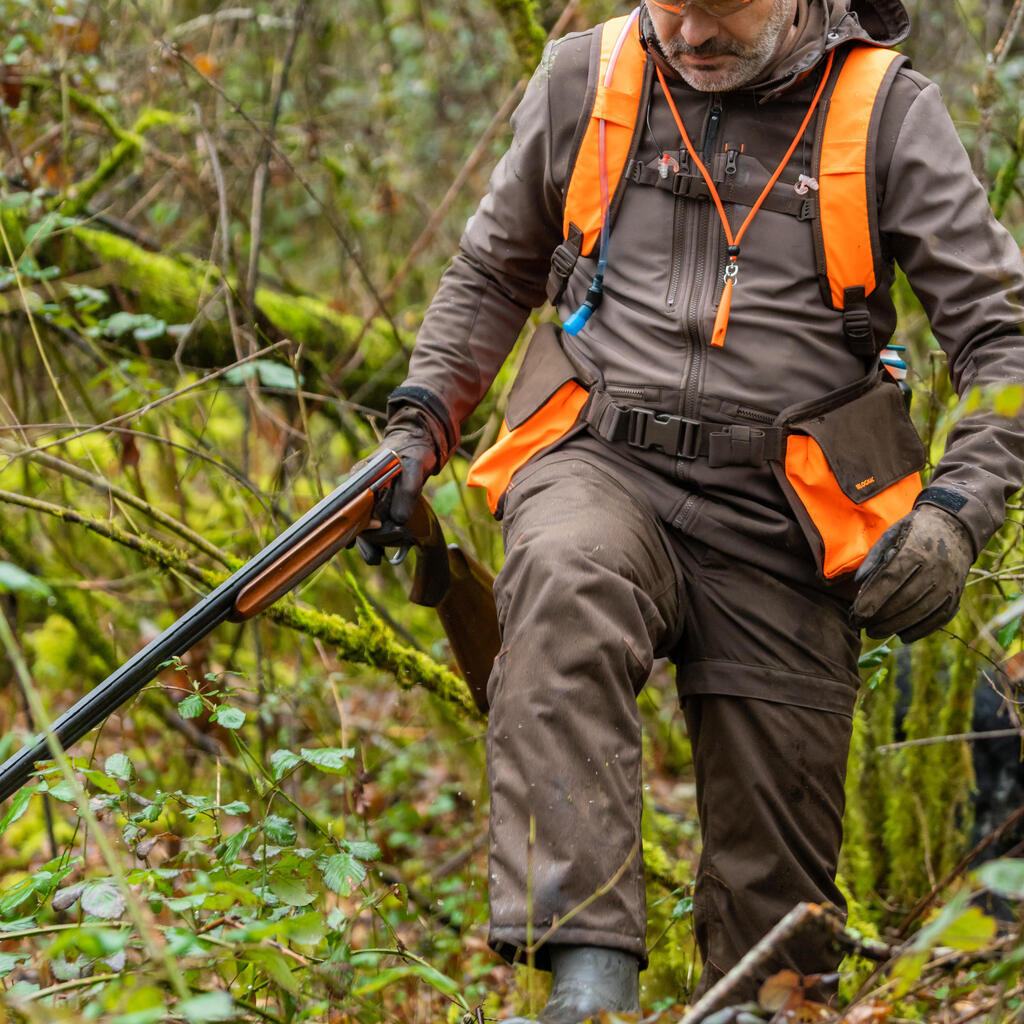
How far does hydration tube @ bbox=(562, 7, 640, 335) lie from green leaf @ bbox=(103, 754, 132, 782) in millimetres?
1515

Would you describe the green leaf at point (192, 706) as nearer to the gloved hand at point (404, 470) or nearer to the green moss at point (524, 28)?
the gloved hand at point (404, 470)

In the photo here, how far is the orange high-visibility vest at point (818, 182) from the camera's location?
2740 millimetres

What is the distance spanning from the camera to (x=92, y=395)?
19.5 ft

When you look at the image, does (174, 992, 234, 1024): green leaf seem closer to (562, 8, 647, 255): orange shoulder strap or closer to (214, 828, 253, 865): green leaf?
(214, 828, 253, 865): green leaf

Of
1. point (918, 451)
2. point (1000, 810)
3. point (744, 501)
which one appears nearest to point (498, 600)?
point (744, 501)

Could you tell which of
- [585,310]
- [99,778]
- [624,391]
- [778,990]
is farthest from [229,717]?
[778,990]

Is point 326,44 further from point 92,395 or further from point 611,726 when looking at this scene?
point 611,726

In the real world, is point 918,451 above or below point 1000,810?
above

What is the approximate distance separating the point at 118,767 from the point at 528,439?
126cm

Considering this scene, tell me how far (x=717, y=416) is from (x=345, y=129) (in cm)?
600

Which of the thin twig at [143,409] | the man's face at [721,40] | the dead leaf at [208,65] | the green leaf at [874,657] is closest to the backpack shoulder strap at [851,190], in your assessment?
the man's face at [721,40]

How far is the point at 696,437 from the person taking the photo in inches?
110

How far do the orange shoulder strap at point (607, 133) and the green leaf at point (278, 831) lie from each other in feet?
5.23

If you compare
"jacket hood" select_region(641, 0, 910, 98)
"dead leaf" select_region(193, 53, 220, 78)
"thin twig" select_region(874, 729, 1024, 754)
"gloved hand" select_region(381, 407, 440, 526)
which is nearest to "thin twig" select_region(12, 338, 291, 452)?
"gloved hand" select_region(381, 407, 440, 526)
